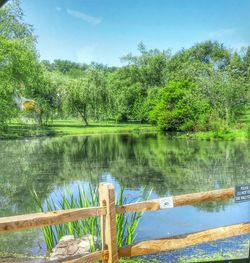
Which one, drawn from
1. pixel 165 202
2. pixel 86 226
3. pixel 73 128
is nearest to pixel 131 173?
pixel 73 128

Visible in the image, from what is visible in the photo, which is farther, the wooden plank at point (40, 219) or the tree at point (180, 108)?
the tree at point (180, 108)

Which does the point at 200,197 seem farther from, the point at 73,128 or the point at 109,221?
the point at 73,128

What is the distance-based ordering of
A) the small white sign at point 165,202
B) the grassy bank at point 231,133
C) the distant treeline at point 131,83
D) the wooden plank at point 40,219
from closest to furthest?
1. the wooden plank at point 40,219
2. the small white sign at point 165,202
3. the distant treeline at point 131,83
4. the grassy bank at point 231,133

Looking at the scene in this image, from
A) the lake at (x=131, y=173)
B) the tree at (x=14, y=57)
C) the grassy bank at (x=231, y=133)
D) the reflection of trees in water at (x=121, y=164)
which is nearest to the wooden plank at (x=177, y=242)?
the lake at (x=131, y=173)

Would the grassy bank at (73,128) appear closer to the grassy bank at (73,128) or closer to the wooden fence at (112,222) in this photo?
the grassy bank at (73,128)

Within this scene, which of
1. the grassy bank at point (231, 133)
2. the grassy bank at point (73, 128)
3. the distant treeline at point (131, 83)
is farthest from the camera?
the grassy bank at point (231, 133)

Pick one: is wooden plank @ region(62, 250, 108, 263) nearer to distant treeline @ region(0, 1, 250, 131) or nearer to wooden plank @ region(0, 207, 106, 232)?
wooden plank @ region(0, 207, 106, 232)

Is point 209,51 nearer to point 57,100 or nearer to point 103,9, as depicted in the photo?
point 103,9

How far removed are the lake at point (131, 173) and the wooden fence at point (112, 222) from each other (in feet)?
4.09

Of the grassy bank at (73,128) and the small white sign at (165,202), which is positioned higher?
the grassy bank at (73,128)

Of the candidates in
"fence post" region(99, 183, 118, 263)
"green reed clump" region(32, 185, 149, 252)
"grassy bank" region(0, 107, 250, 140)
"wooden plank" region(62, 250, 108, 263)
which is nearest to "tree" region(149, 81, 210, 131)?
"grassy bank" region(0, 107, 250, 140)

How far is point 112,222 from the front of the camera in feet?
9.19

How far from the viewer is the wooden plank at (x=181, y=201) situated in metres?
2.83

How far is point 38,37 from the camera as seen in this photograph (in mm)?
4047
